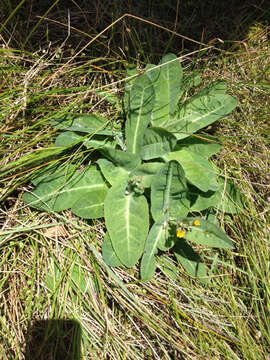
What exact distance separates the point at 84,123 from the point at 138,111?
0.39 meters

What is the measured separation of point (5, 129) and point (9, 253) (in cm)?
87

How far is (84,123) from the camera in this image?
2.16 m

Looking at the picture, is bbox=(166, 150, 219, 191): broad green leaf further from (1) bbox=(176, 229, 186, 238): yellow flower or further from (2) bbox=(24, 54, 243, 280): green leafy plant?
(1) bbox=(176, 229, 186, 238): yellow flower

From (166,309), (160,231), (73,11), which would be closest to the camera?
(160,231)

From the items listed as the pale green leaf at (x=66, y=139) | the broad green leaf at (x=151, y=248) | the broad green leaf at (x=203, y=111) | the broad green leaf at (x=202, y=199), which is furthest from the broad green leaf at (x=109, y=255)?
the broad green leaf at (x=203, y=111)

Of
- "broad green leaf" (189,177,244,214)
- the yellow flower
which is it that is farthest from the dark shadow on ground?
"broad green leaf" (189,177,244,214)

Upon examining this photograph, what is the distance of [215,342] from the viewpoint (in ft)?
7.11

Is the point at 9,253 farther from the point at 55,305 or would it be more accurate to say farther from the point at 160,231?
the point at 160,231

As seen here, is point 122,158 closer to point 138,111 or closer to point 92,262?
point 138,111

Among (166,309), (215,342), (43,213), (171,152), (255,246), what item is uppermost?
(171,152)

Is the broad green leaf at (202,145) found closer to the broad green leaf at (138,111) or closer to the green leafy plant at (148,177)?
the green leafy plant at (148,177)

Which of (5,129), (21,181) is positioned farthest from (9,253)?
(5,129)

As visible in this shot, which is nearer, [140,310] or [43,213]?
[140,310]

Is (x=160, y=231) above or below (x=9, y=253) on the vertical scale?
above
